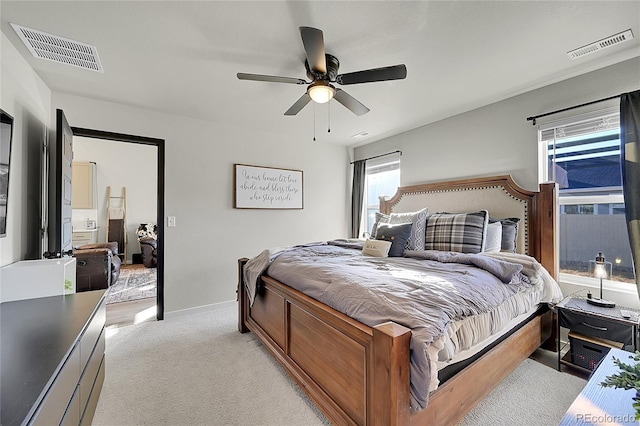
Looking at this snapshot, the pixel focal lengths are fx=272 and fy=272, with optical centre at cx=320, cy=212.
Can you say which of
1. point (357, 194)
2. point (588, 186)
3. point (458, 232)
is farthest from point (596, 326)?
Answer: point (357, 194)

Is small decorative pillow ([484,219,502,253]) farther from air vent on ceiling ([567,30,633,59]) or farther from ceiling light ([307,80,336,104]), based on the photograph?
ceiling light ([307,80,336,104])

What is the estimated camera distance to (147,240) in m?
5.87

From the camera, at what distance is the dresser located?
835 millimetres

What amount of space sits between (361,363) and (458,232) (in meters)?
1.86

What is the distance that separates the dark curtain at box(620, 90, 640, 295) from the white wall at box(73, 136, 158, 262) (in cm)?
764

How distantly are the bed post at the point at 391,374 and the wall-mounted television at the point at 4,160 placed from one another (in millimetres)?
2455

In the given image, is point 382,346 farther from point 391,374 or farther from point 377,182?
point 377,182

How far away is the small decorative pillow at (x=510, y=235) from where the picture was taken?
2.67 m

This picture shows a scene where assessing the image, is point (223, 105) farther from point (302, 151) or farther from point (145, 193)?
point (145, 193)

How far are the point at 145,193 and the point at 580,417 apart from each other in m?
7.98

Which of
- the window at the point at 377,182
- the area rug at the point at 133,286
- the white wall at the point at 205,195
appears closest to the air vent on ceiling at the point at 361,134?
the window at the point at 377,182

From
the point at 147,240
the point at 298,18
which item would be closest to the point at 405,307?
the point at 298,18

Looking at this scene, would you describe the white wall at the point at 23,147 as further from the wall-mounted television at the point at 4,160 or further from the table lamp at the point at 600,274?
the table lamp at the point at 600,274

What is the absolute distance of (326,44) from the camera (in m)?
1.98
